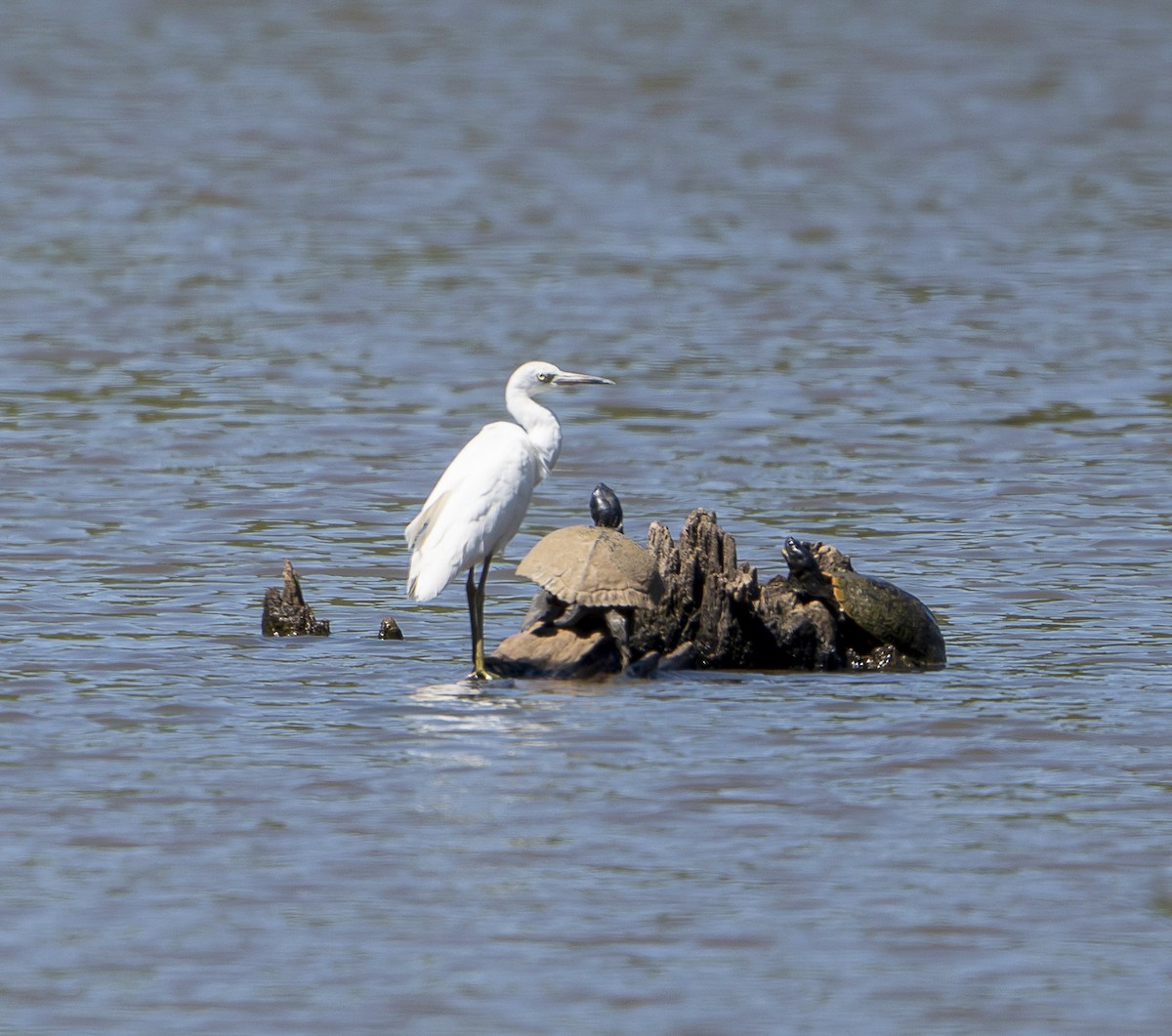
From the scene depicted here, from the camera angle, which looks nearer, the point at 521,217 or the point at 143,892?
the point at 143,892

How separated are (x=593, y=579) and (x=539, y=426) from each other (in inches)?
33.9

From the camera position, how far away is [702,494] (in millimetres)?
15359

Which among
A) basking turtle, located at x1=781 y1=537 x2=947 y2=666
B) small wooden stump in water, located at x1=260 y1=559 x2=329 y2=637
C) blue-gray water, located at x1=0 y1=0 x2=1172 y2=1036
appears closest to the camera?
blue-gray water, located at x1=0 y1=0 x2=1172 y2=1036

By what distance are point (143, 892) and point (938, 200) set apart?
75.3 ft

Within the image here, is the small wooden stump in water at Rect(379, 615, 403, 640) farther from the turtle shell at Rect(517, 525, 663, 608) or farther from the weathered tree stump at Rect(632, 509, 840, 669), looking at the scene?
the weathered tree stump at Rect(632, 509, 840, 669)

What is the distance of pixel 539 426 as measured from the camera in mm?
10961

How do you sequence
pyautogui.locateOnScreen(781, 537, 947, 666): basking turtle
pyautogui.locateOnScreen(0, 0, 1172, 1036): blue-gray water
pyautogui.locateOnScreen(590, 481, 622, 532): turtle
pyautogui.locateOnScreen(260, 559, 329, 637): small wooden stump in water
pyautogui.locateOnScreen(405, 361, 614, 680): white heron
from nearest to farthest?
1. pyautogui.locateOnScreen(0, 0, 1172, 1036): blue-gray water
2. pyautogui.locateOnScreen(405, 361, 614, 680): white heron
3. pyautogui.locateOnScreen(781, 537, 947, 666): basking turtle
4. pyautogui.locateOnScreen(260, 559, 329, 637): small wooden stump in water
5. pyautogui.locateOnScreen(590, 481, 622, 532): turtle

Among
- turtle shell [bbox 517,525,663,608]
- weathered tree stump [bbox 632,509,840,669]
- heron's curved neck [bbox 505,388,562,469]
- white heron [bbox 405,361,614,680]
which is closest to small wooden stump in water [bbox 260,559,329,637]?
white heron [bbox 405,361,614,680]

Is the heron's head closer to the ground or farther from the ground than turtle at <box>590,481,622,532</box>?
farther from the ground

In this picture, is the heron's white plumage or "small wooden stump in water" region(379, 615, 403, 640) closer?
the heron's white plumage

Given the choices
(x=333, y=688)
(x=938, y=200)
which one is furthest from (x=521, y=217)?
(x=333, y=688)

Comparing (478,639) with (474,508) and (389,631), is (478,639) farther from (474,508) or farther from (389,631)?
(389,631)

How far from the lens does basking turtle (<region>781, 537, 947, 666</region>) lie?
10.8 metres

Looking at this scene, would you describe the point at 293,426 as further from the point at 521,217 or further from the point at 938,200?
the point at 938,200
